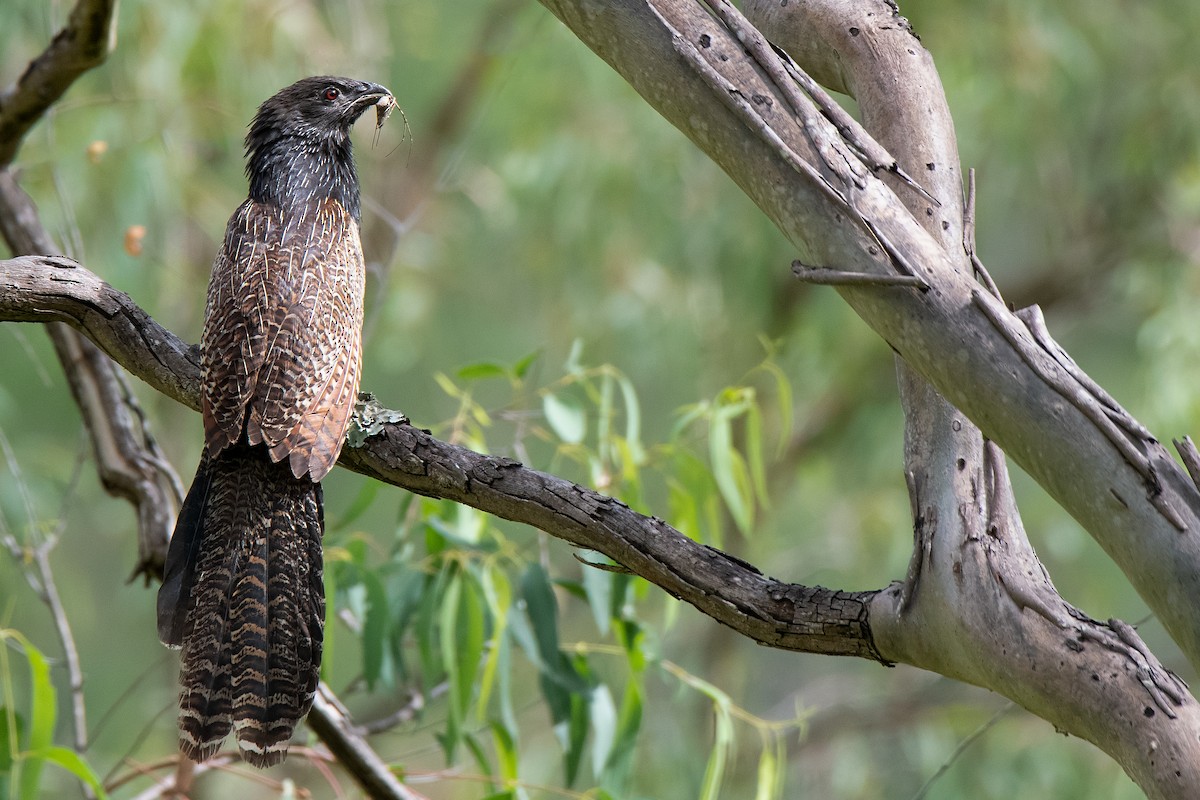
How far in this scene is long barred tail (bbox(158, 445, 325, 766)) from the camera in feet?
6.39

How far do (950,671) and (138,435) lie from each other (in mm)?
2321

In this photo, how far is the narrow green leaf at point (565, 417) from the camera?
274 cm

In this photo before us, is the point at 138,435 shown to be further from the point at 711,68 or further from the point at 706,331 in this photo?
the point at 706,331

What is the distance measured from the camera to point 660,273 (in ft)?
20.1

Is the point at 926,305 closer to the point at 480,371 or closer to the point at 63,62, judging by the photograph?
the point at 480,371

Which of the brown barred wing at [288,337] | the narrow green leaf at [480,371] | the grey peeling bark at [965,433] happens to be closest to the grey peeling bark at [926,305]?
the grey peeling bark at [965,433]

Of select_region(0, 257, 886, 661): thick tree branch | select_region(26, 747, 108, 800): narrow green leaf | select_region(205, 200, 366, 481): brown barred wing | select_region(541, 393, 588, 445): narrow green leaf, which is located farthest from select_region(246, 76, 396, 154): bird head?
select_region(26, 747, 108, 800): narrow green leaf

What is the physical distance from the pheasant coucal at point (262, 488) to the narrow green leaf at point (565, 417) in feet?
1.96

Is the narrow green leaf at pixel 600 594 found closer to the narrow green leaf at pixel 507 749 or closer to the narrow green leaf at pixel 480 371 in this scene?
the narrow green leaf at pixel 507 749

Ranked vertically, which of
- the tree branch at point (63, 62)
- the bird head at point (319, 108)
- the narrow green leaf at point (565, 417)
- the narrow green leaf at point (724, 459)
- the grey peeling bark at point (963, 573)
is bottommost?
the grey peeling bark at point (963, 573)

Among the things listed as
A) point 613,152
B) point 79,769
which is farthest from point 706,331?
point 79,769

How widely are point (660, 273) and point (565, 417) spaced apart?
11.2 feet

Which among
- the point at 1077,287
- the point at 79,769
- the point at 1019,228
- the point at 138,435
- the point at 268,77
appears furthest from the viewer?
the point at 1019,228

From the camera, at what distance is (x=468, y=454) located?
1.70m
